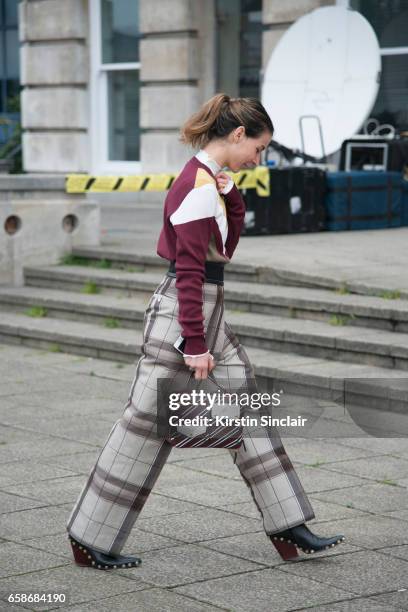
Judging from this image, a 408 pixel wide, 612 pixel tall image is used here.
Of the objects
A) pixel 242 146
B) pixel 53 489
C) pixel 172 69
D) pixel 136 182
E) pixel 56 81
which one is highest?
pixel 172 69

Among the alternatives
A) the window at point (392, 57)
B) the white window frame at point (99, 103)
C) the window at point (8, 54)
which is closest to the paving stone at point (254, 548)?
the window at point (392, 57)

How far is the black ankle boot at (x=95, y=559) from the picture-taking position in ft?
16.0

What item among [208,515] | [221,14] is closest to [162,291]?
[208,515]

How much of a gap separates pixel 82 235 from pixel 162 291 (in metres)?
8.59

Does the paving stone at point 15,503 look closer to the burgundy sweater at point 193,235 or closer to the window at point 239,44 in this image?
the burgundy sweater at point 193,235

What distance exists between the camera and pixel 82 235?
13266 millimetres

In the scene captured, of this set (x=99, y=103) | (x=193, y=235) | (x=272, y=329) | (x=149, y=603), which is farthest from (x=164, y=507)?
(x=99, y=103)

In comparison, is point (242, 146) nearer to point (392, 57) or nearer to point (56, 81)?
point (392, 57)

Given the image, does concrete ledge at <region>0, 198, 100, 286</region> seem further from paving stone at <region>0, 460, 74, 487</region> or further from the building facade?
the building facade

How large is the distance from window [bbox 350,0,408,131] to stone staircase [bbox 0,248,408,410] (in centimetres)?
766

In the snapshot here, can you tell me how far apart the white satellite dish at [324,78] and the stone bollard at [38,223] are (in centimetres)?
485

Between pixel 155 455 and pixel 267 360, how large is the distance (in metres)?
4.38

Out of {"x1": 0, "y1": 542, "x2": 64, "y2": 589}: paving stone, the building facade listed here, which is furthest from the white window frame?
{"x1": 0, "y1": 542, "x2": 64, "y2": 589}: paving stone

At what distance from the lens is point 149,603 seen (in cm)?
452
